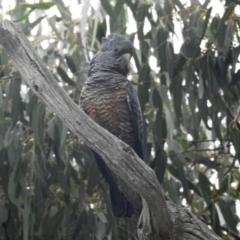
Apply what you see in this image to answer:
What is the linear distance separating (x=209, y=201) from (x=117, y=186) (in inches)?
44.8

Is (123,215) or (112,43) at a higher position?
(112,43)

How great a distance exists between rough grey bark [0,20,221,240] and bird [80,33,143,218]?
356 mm

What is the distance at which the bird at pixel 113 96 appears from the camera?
9.82 ft

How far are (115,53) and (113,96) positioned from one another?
17 centimetres

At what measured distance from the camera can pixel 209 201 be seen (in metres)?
3.97

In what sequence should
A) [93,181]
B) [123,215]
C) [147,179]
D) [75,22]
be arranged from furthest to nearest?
[75,22] < [93,181] < [123,215] < [147,179]

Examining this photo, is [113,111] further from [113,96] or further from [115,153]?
[115,153]

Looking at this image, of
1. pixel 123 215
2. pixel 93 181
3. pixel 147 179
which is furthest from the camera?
pixel 93 181

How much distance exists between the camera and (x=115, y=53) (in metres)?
3.00

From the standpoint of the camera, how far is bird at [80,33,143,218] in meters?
2.99

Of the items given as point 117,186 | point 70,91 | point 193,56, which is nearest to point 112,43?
point 117,186

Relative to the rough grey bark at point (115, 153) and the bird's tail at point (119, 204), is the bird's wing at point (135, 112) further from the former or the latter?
the rough grey bark at point (115, 153)

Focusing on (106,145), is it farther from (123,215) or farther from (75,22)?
(75,22)

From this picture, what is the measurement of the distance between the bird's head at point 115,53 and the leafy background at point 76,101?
0.48 m
